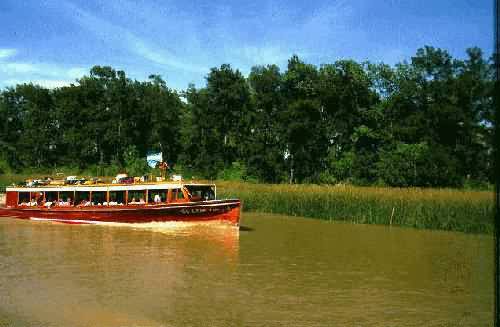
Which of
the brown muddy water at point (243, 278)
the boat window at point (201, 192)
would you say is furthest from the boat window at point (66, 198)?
the boat window at point (201, 192)

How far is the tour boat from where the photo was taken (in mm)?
24938

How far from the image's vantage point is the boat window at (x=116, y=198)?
27.8 metres

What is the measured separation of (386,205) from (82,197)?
652 inches

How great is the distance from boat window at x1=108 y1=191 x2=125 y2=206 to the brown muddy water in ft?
10.1

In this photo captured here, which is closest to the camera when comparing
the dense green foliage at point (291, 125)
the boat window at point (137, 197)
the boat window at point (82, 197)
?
the boat window at point (137, 197)

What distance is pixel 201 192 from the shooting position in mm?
26438

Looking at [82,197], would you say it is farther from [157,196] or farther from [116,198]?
[157,196]

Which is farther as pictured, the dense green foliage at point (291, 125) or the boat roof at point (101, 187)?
the dense green foliage at point (291, 125)

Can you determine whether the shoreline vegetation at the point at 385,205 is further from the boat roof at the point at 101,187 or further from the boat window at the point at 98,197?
the boat window at the point at 98,197

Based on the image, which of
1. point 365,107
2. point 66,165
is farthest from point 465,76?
point 66,165

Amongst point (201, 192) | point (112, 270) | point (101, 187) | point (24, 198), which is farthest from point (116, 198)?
point (112, 270)

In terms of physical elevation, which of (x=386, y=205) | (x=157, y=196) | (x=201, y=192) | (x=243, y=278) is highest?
Result: (x=201, y=192)

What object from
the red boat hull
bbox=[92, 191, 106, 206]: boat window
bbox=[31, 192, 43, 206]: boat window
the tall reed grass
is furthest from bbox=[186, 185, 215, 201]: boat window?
bbox=[31, 192, 43, 206]: boat window

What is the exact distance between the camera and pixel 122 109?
6612 cm
